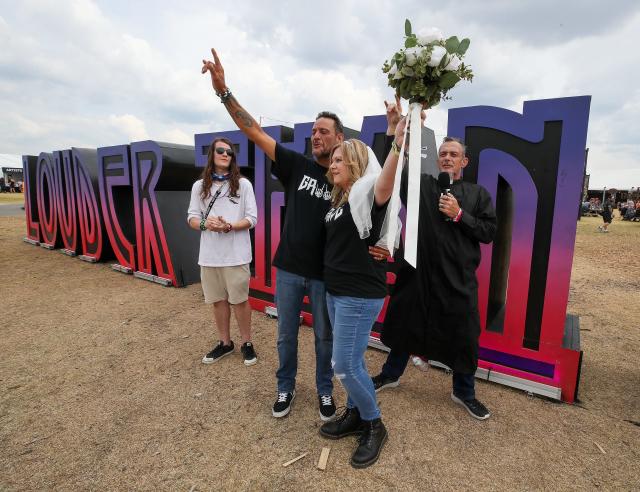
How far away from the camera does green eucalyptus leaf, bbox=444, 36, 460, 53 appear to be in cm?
182

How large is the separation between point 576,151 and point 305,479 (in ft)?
10.3

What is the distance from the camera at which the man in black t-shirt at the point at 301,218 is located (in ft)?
8.07

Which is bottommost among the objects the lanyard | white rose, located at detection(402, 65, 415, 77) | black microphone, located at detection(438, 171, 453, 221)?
the lanyard

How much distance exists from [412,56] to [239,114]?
1281 mm

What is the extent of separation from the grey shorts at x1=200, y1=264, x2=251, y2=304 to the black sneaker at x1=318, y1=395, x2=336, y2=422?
1.31m

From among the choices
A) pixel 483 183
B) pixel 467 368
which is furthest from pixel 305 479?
pixel 483 183

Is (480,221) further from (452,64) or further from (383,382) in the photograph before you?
(383,382)

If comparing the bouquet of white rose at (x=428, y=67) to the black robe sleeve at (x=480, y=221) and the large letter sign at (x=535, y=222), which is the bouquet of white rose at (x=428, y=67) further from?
the large letter sign at (x=535, y=222)

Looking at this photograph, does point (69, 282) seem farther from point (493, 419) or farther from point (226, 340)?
point (493, 419)

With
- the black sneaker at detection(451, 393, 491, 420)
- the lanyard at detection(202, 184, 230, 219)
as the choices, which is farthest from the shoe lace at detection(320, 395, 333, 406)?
the lanyard at detection(202, 184, 230, 219)

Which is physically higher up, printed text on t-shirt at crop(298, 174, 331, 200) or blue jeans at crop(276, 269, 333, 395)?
printed text on t-shirt at crop(298, 174, 331, 200)

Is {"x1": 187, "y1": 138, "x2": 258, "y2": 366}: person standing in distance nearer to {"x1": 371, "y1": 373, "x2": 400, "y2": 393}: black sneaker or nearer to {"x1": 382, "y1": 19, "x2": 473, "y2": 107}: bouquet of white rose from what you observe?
{"x1": 371, "y1": 373, "x2": 400, "y2": 393}: black sneaker

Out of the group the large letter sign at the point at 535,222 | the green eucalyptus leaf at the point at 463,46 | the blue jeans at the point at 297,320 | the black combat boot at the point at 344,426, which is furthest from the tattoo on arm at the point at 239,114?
the black combat boot at the point at 344,426

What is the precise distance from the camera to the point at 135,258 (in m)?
6.96
